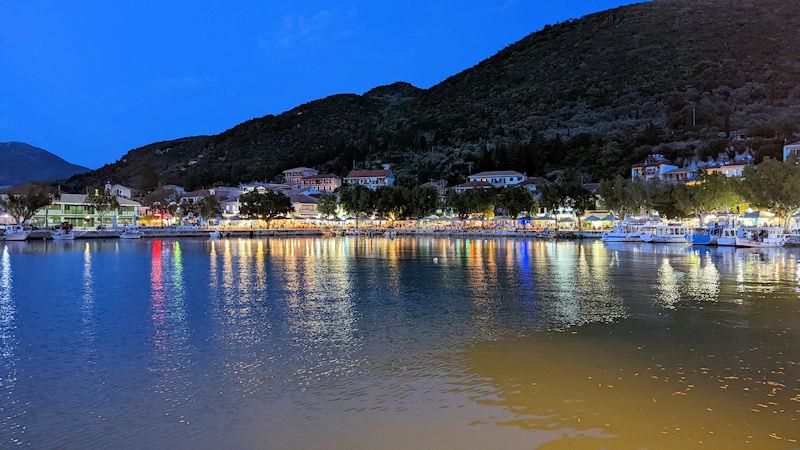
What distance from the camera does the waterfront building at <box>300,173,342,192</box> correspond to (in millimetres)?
132000

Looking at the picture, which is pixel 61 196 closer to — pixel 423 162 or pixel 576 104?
pixel 423 162

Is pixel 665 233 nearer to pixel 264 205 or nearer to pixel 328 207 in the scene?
pixel 328 207

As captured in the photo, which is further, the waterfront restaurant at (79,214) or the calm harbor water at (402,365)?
the waterfront restaurant at (79,214)

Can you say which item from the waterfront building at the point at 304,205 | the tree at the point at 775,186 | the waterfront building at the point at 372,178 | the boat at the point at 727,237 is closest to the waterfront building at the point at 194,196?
the waterfront building at the point at 304,205

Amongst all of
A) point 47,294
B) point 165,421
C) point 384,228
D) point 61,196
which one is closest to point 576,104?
point 384,228

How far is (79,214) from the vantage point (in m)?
94.0

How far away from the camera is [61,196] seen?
89.9m

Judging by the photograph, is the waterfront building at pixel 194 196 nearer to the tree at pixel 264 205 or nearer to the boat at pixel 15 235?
the tree at pixel 264 205

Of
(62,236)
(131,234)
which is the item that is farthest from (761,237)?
(62,236)

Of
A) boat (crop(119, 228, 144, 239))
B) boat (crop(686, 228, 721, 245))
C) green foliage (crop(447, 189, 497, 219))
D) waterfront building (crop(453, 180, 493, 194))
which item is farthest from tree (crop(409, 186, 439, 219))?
boat (crop(686, 228, 721, 245))

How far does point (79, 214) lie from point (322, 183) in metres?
51.6

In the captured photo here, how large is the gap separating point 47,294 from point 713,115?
4580 inches

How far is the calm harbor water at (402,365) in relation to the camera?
946 centimetres

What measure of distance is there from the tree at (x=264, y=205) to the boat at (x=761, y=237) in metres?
62.7
